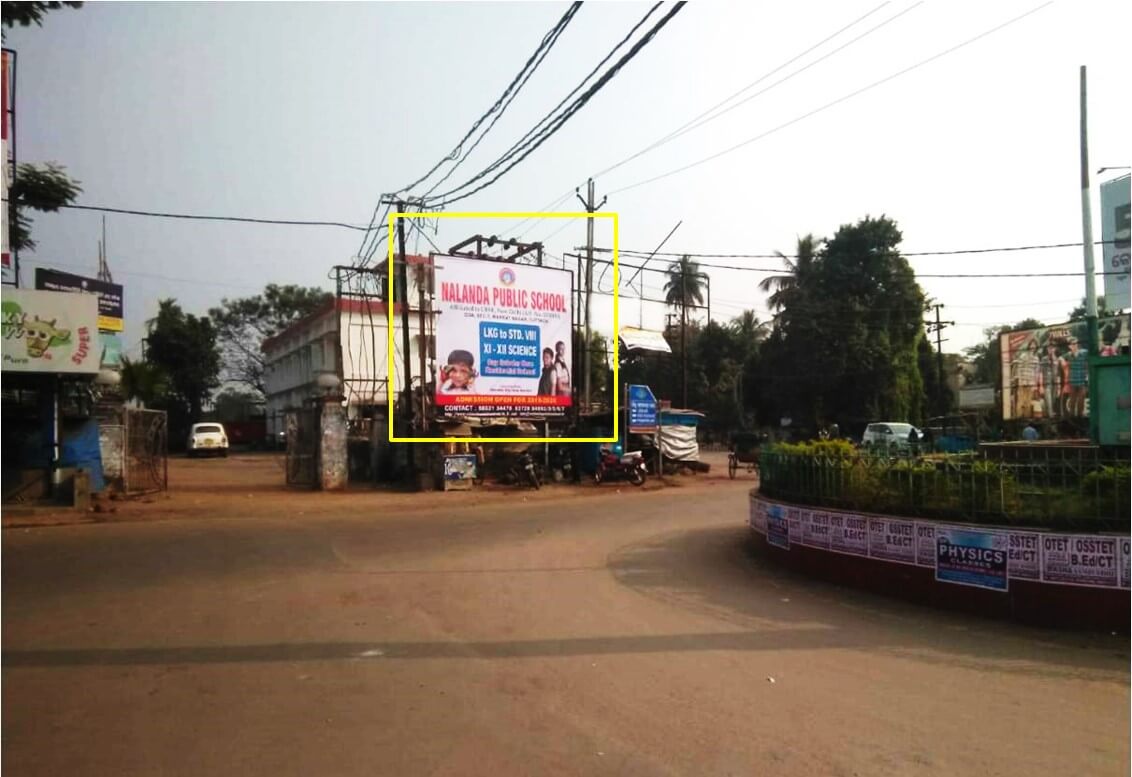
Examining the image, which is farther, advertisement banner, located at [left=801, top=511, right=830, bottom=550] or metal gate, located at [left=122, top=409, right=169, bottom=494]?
metal gate, located at [left=122, top=409, right=169, bottom=494]

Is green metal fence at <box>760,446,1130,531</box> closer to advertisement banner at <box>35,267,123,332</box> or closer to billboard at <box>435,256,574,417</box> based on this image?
billboard at <box>435,256,574,417</box>

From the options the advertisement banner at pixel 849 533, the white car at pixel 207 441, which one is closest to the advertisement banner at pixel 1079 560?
the advertisement banner at pixel 849 533

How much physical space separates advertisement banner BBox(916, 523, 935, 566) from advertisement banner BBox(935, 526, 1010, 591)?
5 centimetres

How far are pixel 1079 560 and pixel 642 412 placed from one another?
1852 centimetres

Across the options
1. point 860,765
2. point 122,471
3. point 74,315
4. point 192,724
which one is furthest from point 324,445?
point 860,765

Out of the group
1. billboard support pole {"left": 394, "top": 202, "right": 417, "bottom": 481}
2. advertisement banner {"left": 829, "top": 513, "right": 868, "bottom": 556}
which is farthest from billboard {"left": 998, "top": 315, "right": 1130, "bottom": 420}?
advertisement banner {"left": 829, "top": 513, "right": 868, "bottom": 556}

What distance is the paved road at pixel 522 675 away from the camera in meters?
4.26

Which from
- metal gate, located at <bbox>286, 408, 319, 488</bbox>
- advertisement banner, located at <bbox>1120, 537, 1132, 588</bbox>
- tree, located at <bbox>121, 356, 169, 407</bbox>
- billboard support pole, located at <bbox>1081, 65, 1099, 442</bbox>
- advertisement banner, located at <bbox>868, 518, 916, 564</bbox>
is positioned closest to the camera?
advertisement banner, located at <bbox>1120, 537, 1132, 588</bbox>

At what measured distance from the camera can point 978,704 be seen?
516cm

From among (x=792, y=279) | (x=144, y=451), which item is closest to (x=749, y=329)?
(x=792, y=279)

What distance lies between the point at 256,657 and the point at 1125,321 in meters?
32.3

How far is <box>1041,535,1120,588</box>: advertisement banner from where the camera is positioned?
22.5 ft

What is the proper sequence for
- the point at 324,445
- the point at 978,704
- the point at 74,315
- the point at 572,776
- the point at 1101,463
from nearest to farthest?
the point at 572,776
the point at 978,704
the point at 1101,463
the point at 74,315
the point at 324,445

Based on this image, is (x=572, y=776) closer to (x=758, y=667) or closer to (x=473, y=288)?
(x=758, y=667)
